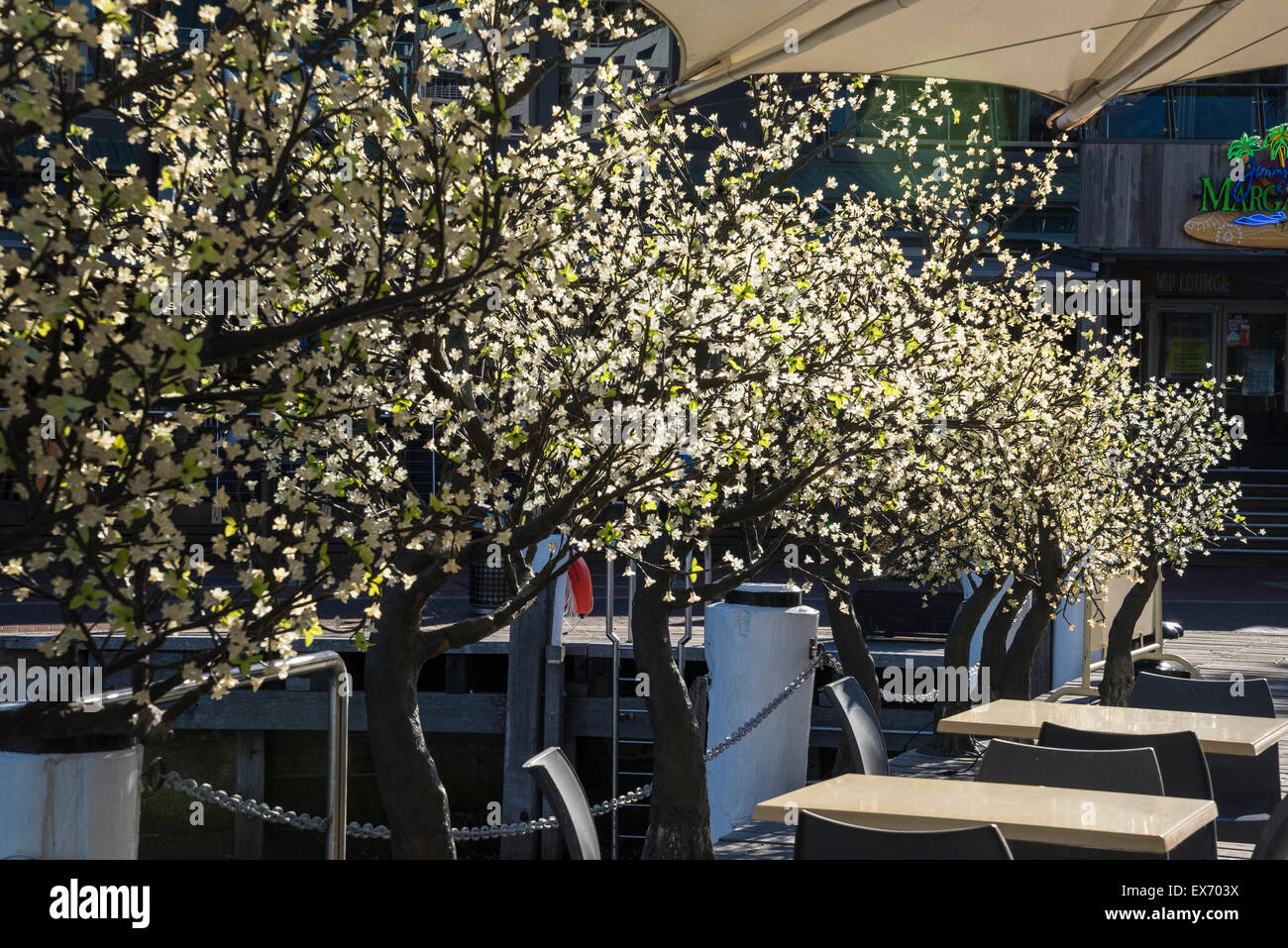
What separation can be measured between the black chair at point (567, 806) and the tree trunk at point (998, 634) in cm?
648

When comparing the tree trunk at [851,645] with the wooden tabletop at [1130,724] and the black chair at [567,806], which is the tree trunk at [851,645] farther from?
the black chair at [567,806]

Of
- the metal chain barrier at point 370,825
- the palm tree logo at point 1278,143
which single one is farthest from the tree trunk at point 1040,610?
the palm tree logo at point 1278,143

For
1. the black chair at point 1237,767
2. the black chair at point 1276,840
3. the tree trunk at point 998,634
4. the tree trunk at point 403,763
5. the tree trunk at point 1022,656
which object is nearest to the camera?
the black chair at point 1276,840

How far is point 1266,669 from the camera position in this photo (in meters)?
15.1

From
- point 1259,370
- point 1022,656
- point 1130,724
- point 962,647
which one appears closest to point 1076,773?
point 1130,724

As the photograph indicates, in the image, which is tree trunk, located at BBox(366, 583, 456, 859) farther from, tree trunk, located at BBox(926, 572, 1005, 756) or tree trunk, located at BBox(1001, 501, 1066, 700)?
tree trunk, located at BBox(926, 572, 1005, 756)

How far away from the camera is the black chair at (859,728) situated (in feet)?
21.0

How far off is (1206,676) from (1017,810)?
33.5ft

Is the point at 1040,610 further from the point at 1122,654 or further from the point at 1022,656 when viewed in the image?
the point at 1122,654

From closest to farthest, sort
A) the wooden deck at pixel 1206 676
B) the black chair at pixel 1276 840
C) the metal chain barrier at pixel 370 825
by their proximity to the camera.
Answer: the black chair at pixel 1276 840, the metal chain barrier at pixel 370 825, the wooden deck at pixel 1206 676

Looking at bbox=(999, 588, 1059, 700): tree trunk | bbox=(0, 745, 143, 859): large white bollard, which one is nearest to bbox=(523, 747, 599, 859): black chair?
bbox=(0, 745, 143, 859): large white bollard

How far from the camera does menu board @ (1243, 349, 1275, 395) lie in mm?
29625
